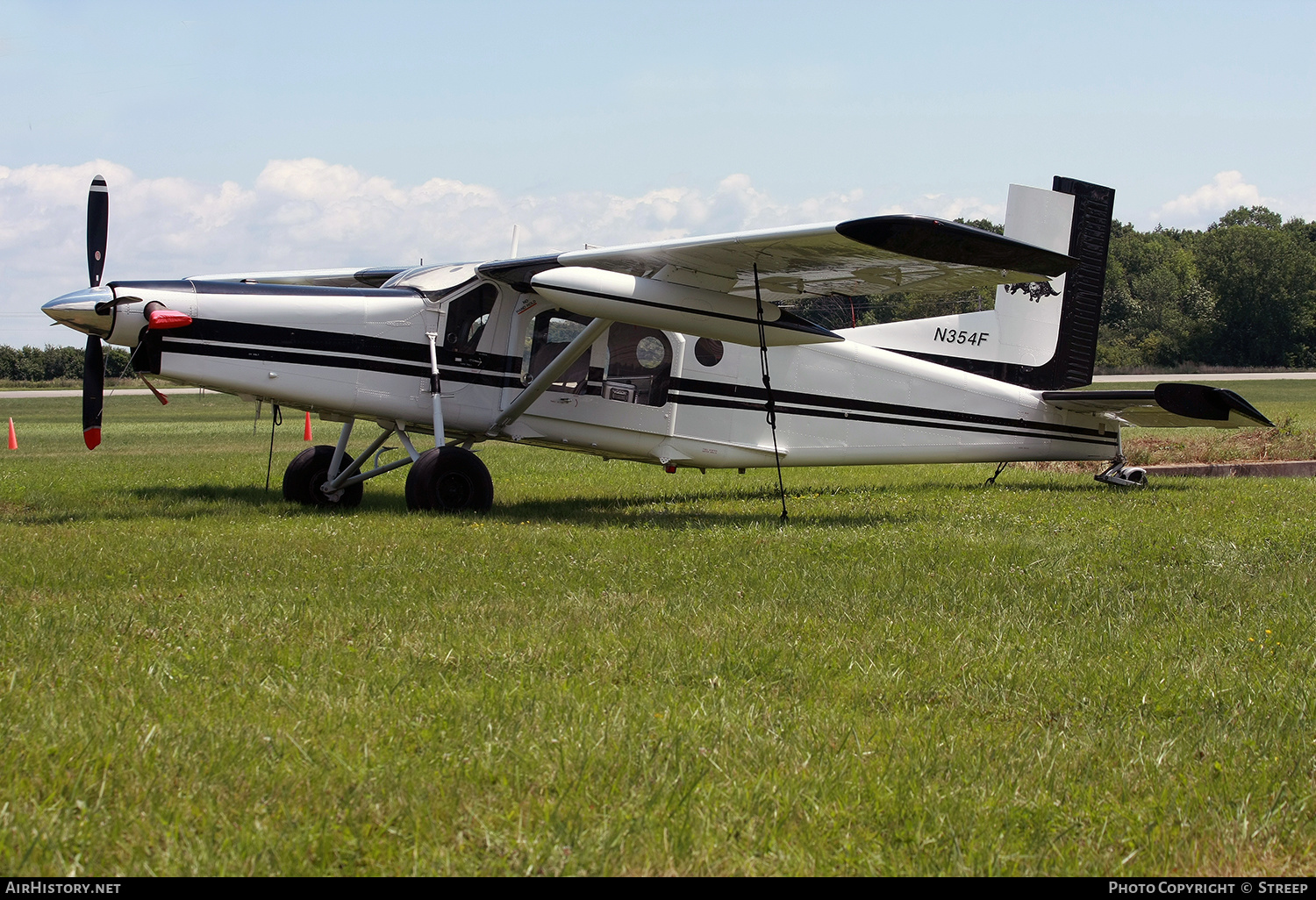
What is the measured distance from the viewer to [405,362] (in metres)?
11.3

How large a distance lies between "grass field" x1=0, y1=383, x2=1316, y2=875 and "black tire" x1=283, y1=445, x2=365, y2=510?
2.73 meters

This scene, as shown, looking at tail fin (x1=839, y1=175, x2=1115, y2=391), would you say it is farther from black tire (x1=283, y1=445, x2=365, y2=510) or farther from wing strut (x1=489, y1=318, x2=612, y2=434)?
black tire (x1=283, y1=445, x2=365, y2=510)

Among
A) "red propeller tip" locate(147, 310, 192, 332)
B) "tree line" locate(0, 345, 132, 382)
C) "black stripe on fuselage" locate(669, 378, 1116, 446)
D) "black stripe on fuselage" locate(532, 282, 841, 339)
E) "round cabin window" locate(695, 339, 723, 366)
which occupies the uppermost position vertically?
"black stripe on fuselage" locate(532, 282, 841, 339)

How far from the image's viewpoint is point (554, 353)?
39.1 ft

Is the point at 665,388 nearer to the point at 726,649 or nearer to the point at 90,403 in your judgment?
the point at 90,403

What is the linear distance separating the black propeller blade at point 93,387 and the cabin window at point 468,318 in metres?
3.32

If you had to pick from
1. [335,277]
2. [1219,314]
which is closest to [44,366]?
[335,277]

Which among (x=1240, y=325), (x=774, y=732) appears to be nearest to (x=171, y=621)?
(x=774, y=732)

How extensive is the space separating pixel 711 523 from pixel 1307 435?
44.7ft

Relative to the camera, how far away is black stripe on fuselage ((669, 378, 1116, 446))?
12492 mm

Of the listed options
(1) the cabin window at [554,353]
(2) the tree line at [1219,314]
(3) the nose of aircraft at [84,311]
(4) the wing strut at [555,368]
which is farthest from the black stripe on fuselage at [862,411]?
(2) the tree line at [1219,314]

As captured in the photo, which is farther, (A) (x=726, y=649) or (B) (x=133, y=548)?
(B) (x=133, y=548)

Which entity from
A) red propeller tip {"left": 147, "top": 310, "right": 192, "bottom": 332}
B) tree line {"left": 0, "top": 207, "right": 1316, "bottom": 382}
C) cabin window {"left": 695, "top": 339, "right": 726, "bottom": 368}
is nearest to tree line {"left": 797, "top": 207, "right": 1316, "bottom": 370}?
tree line {"left": 0, "top": 207, "right": 1316, "bottom": 382}

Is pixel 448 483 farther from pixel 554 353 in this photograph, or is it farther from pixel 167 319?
pixel 167 319
